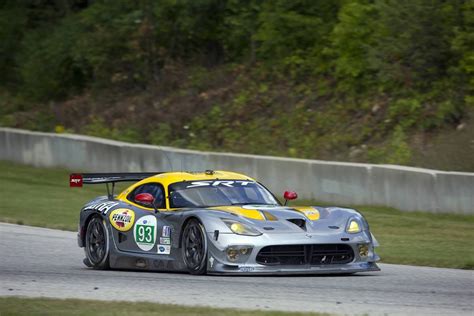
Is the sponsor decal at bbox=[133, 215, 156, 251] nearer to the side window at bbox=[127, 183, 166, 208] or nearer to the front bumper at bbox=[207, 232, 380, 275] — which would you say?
the side window at bbox=[127, 183, 166, 208]

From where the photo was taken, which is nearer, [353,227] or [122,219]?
[353,227]

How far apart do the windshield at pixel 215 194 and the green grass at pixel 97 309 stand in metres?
3.02

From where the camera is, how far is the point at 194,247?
1118cm

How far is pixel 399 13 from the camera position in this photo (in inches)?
916

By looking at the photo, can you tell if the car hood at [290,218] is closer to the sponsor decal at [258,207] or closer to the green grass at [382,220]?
the sponsor decal at [258,207]

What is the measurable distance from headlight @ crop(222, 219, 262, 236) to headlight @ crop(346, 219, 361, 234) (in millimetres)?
1095

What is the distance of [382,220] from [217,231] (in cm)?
708

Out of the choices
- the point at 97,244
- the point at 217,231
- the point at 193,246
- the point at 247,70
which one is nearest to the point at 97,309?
the point at 217,231

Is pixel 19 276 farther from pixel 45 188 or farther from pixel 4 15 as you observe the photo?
pixel 4 15

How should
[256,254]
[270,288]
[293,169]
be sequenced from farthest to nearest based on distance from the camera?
1. [293,169]
2. [256,254]
3. [270,288]

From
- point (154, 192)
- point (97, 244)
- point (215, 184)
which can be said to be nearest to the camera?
point (215, 184)

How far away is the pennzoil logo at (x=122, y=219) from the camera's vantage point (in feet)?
40.2

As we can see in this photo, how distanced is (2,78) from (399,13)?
17501mm

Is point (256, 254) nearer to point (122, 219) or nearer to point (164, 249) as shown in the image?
point (164, 249)
